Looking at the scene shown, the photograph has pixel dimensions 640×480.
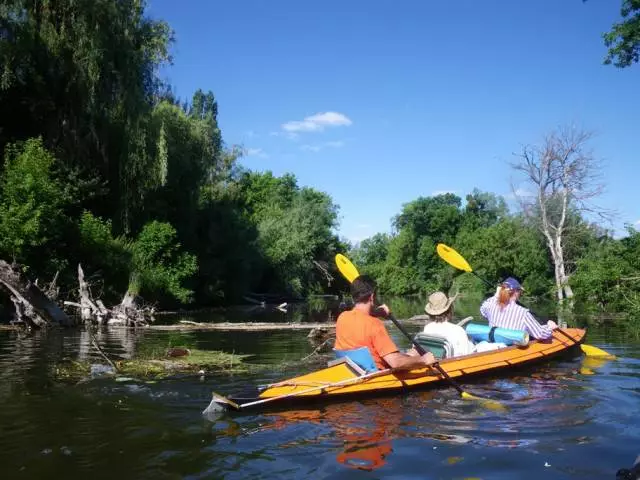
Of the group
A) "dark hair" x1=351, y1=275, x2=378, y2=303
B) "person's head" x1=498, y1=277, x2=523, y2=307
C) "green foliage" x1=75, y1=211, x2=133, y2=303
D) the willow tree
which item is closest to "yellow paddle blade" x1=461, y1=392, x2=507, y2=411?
"dark hair" x1=351, y1=275, x2=378, y2=303

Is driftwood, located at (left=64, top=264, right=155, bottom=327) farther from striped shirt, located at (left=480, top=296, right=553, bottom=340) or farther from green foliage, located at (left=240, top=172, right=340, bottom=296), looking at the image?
green foliage, located at (left=240, top=172, right=340, bottom=296)

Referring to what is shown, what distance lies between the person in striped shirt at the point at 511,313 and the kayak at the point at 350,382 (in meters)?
1.00

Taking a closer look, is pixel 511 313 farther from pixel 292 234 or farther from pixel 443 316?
pixel 292 234

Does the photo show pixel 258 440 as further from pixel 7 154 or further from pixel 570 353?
pixel 7 154

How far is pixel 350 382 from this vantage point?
6.58 metres

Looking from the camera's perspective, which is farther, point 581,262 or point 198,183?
point 198,183

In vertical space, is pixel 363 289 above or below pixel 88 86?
below

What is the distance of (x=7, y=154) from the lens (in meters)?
18.1

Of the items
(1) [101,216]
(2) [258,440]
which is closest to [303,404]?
(2) [258,440]

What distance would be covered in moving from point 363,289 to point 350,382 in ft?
3.43

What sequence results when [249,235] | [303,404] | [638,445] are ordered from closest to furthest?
[638,445] → [303,404] → [249,235]

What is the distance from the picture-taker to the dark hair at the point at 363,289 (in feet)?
21.4

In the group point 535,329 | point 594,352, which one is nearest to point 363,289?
point 535,329

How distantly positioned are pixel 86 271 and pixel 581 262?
18.1 m
